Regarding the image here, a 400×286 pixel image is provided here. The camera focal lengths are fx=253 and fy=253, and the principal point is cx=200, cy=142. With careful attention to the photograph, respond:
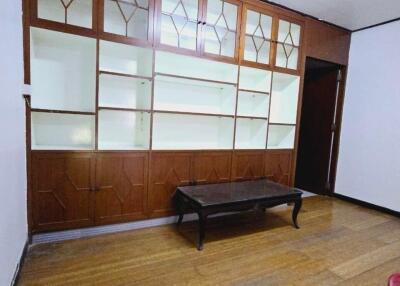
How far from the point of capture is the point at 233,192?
277 cm

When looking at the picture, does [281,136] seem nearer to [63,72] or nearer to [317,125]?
[317,125]

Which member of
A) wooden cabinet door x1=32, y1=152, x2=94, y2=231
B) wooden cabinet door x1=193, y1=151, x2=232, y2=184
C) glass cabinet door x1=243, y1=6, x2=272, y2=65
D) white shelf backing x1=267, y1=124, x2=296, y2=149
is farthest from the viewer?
white shelf backing x1=267, y1=124, x2=296, y2=149

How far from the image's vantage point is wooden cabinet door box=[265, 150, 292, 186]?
354 cm

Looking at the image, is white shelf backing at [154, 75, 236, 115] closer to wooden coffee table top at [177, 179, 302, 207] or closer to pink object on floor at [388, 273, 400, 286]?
wooden coffee table top at [177, 179, 302, 207]

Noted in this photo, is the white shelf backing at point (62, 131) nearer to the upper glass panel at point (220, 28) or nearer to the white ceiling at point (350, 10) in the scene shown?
the upper glass panel at point (220, 28)

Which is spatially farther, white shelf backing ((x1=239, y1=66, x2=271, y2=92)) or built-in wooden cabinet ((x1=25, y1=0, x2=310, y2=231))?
white shelf backing ((x1=239, y1=66, x2=271, y2=92))

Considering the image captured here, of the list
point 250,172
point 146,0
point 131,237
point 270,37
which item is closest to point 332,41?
point 270,37

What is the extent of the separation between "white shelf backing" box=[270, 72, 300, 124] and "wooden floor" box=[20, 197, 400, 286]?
1.50 metres

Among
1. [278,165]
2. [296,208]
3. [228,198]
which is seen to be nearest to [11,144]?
[228,198]

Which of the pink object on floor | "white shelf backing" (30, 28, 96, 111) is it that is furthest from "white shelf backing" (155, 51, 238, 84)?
the pink object on floor

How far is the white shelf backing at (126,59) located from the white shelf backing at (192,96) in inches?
9.1

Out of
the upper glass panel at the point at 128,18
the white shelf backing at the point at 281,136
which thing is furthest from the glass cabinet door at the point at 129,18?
the white shelf backing at the point at 281,136

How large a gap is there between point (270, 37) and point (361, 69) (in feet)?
5.60

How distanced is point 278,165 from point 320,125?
1430 mm
